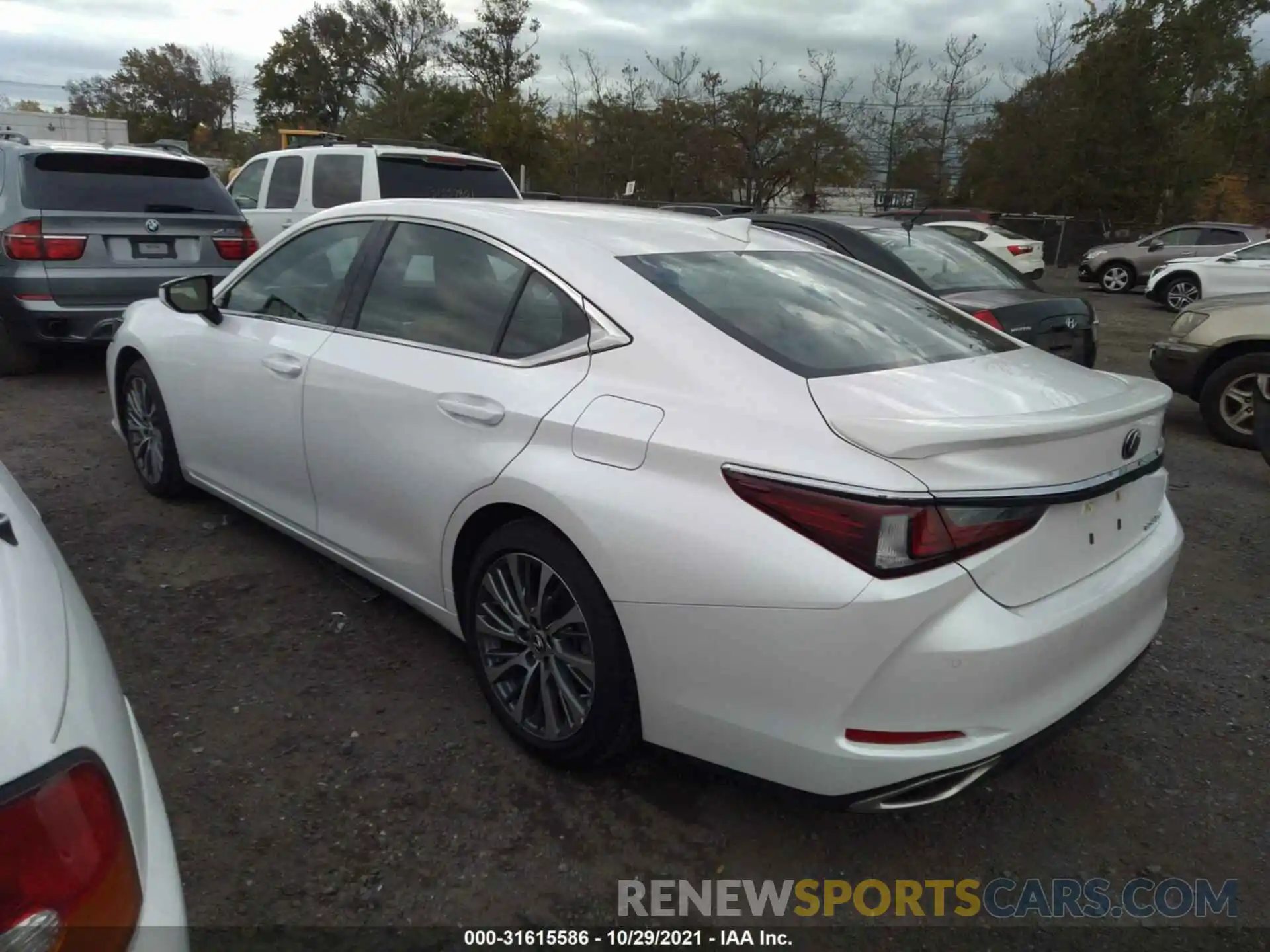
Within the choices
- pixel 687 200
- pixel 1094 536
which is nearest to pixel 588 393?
pixel 1094 536

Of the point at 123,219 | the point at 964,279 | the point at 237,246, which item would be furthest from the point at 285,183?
the point at 964,279

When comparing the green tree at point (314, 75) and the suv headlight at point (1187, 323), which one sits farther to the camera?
the green tree at point (314, 75)

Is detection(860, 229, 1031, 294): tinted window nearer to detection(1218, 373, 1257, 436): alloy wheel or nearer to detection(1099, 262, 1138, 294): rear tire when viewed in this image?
detection(1218, 373, 1257, 436): alloy wheel

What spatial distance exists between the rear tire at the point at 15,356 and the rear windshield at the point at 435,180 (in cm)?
324

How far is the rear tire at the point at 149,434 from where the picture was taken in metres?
4.38

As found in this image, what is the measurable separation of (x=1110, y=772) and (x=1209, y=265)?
15.4m

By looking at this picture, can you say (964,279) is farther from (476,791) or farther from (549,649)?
(476,791)

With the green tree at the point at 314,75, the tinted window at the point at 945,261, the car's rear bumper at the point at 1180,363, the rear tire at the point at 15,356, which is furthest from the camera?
the green tree at the point at 314,75

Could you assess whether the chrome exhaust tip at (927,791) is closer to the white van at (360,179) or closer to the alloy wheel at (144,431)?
the alloy wheel at (144,431)

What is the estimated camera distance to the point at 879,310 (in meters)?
2.88

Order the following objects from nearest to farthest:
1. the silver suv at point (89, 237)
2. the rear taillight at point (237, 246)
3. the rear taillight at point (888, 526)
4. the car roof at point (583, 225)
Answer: the rear taillight at point (888, 526) → the car roof at point (583, 225) → the silver suv at point (89, 237) → the rear taillight at point (237, 246)

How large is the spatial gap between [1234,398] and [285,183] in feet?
29.5

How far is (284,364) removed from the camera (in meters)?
3.45

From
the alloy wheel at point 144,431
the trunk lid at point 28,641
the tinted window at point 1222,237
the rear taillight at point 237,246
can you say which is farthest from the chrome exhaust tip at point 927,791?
the tinted window at point 1222,237
